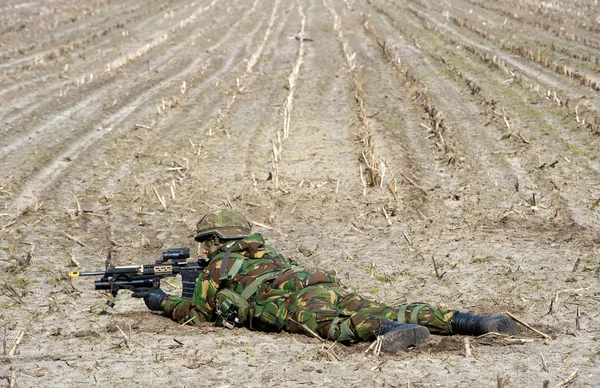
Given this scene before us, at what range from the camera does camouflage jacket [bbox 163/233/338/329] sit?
22.8 ft

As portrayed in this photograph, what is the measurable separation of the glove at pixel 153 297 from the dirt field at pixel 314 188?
0.83ft

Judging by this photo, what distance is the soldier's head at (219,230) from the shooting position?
7227mm

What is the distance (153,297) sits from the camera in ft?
24.7

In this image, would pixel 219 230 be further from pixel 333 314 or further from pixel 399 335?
pixel 399 335

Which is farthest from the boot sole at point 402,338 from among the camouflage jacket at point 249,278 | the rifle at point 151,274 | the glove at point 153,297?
the glove at point 153,297

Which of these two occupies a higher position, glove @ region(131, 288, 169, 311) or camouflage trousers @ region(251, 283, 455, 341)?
camouflage trousers @ region(251, 283, 455, 341)

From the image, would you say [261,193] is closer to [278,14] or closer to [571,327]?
[571,327]

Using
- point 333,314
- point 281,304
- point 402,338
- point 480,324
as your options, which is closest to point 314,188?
point 281,304

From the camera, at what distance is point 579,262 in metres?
8.70

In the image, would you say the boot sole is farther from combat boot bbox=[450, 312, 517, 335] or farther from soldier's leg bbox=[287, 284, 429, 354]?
combat boot bbox=[450, 312, 517, 335]

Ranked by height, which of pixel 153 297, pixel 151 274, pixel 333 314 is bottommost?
pixel 153 297

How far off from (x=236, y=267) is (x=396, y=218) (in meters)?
4.18

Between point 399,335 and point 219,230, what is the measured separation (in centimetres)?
212

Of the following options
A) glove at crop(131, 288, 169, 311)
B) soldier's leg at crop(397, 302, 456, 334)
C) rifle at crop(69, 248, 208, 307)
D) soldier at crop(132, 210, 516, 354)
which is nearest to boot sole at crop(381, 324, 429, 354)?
soldier at crop(132, 210, 516, 354)
